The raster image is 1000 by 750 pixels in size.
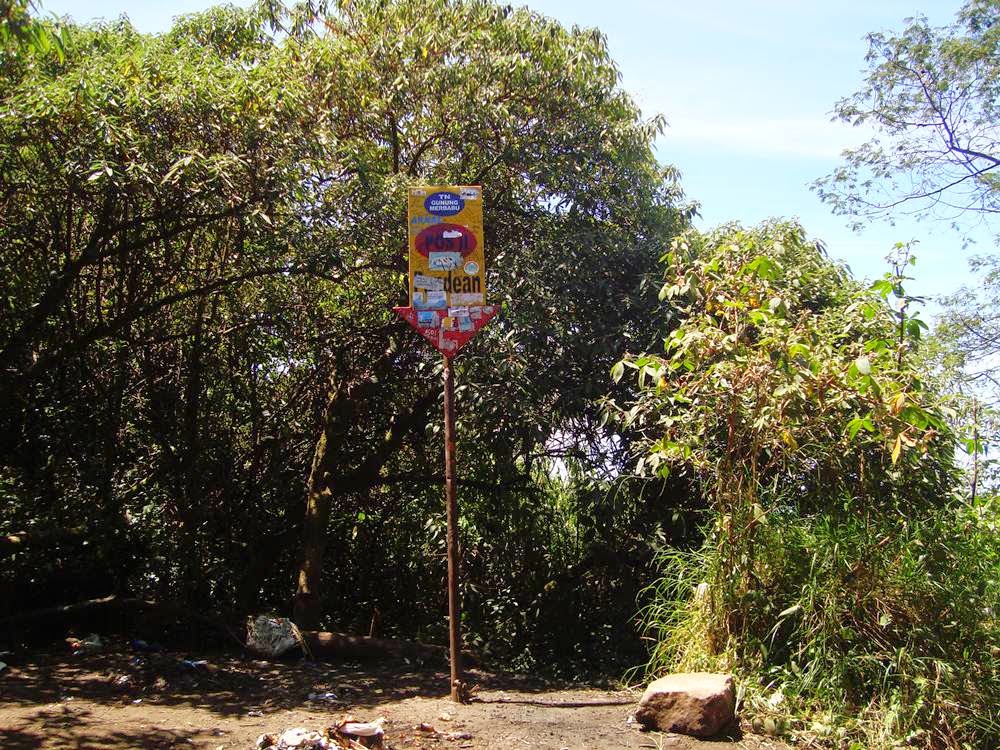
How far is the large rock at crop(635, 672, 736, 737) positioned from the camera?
4.58 metres

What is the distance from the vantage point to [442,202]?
545 centimetres

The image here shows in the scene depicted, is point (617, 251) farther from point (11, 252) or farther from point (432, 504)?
point (11, 252)

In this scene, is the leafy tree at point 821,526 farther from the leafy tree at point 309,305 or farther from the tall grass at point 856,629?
the leafy tree at point 309,305

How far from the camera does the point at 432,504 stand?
7.49 m

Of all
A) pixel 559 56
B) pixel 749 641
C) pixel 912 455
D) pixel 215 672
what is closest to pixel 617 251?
pixel 559 56

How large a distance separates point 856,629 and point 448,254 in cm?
314

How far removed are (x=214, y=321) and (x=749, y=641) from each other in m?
4.87

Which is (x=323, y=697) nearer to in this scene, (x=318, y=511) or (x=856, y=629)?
(x=318, y=511)

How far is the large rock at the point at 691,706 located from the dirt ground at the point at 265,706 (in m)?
0.07

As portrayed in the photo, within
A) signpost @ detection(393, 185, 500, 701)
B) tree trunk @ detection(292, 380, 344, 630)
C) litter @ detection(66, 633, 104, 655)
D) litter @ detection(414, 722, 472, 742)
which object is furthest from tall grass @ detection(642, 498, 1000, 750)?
litter @ detection(66, 633, 104, 655)

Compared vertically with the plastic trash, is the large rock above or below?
below

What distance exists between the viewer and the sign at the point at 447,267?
17.8 feet

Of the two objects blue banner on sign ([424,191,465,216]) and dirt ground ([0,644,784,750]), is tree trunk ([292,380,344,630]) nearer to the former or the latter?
dirt ground ([0,644,784,750])

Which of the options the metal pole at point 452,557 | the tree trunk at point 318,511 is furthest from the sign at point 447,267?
the tree trunk at point 318,511
